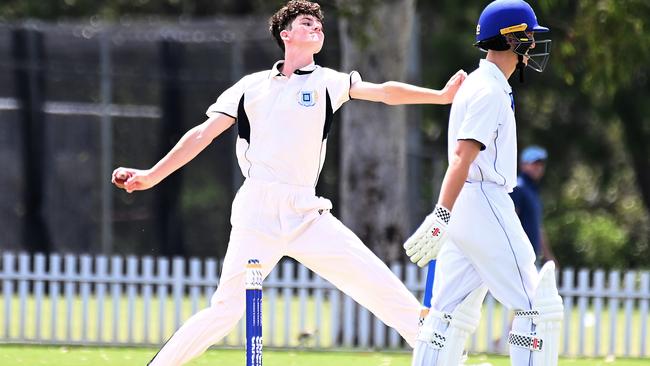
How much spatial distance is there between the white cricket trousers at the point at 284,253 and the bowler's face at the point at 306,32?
0.72 m

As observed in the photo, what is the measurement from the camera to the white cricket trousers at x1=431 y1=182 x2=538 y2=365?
6.59m

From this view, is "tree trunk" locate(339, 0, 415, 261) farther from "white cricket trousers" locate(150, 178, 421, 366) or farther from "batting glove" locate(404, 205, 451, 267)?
"batting glove" locate(404, 205, 451, 267)

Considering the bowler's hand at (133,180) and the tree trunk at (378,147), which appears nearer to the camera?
the bowler's hand at (133,180)

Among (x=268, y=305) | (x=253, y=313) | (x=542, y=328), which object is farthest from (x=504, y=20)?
(x=268, y=305)

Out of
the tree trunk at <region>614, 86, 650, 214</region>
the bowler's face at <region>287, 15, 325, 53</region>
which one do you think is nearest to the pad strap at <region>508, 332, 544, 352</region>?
the bowler's face at <region>287, 15, 325, 53</region>

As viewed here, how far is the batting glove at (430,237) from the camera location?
252 inches

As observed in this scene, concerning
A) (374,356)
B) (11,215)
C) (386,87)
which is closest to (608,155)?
(11,215)

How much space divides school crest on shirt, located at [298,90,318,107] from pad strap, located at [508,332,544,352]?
5.42 ft

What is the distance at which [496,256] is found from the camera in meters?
6.59

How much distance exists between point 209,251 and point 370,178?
18.9 feet

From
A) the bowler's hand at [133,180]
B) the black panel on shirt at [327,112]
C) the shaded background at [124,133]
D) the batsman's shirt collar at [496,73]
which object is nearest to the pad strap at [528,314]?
the batsman's shirt collar at [496,73]

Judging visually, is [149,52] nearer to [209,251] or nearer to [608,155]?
[209,251]

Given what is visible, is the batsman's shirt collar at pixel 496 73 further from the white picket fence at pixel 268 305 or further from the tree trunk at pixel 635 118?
the tree trunk at pixel 635 118

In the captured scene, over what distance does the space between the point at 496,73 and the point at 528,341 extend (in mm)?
1174
